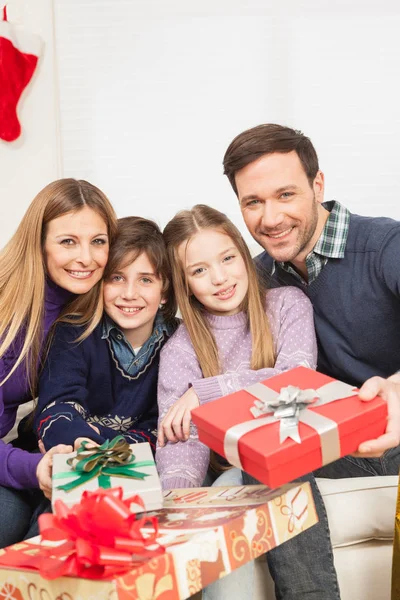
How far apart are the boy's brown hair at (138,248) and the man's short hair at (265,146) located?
0.87 feet

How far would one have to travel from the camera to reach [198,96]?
2.98 meters

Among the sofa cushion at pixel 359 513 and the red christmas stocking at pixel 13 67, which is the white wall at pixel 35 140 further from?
the sofa cushion at pixel 359 513

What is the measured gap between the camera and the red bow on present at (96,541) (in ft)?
2.96

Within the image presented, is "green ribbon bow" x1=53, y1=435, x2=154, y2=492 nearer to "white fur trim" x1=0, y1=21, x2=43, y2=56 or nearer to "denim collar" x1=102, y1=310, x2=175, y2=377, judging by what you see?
"denim collar" x1=102, y1=310, x2=175, y2=377

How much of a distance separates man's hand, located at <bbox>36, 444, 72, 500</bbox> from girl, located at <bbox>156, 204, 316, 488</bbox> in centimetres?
27

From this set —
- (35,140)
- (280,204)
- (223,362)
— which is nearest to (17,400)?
(223,362)

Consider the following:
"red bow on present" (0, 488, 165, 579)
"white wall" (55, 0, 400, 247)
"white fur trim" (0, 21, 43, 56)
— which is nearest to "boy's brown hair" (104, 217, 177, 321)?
"red bow on present" (0, 488, 165, 579)

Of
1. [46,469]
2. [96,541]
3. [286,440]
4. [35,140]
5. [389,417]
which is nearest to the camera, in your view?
[96,541]

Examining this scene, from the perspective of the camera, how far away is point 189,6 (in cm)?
296

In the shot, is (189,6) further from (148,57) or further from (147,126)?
(147,126)

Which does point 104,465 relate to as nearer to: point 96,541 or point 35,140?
point 96,541

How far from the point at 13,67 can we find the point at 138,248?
4.75 feet

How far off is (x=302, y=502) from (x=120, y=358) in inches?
30.7

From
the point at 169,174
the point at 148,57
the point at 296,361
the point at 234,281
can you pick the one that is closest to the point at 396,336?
the point at 296,361
